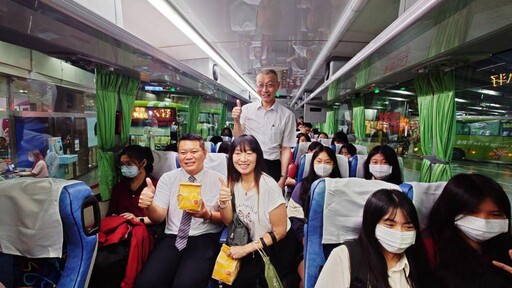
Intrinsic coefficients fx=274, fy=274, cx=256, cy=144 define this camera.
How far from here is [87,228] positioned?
165 centimetres

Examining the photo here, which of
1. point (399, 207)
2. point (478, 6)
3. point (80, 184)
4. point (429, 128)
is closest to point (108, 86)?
point (80, 184)

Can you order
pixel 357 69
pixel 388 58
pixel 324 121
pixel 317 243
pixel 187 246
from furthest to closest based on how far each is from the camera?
pixel 324 121
pixel 357 69
pixel 388 58
pixel 187 246
pixel 317 243

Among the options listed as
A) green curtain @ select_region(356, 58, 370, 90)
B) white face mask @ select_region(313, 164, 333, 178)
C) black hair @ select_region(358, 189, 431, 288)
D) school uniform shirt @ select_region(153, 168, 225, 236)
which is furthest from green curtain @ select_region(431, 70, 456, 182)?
school uniform shirt @ select_region(153, 168, 225, 236)

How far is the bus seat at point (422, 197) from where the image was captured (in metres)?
1.91

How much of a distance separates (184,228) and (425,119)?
373 cm

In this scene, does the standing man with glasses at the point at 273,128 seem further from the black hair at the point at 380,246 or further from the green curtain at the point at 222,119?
the green curtain at the point at 222,119

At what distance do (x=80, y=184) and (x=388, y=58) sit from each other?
3930 mm

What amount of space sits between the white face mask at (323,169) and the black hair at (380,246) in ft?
5.22

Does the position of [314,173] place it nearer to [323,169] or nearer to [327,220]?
[323,169]

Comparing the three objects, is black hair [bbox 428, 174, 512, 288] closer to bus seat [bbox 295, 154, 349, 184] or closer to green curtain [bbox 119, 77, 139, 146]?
bus seat [bbox 295, 154, 349, 184]

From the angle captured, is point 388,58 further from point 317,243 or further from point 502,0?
point 317,243

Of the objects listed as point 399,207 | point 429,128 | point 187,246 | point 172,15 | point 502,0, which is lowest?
point 187,246

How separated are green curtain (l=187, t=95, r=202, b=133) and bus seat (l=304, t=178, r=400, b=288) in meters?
6.11

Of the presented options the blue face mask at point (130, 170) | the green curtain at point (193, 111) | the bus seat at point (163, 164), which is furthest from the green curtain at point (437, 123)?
the green curtain at point (193, 111)
